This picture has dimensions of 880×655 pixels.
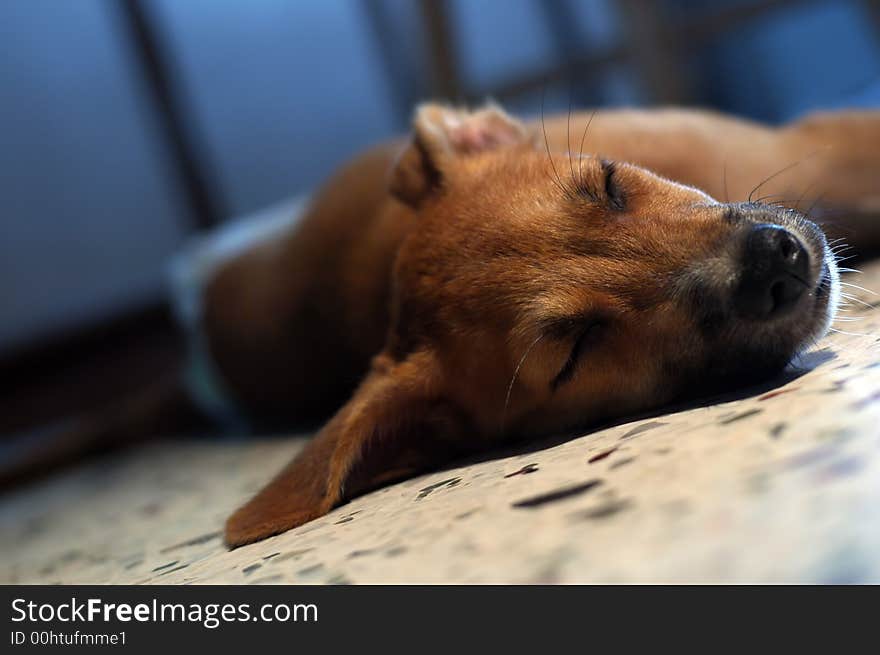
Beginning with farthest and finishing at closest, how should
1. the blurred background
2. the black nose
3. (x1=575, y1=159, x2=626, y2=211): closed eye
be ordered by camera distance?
the blurred background → (x1=575, y1=159, x2=626, y2=211): closed eye → the black nose

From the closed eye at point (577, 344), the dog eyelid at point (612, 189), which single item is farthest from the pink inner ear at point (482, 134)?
the closed eye at point (577, 344)

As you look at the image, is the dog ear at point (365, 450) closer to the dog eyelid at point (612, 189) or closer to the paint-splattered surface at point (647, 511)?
the paint-splattered surface at point (647, 511)

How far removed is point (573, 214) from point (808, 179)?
0.96 metres

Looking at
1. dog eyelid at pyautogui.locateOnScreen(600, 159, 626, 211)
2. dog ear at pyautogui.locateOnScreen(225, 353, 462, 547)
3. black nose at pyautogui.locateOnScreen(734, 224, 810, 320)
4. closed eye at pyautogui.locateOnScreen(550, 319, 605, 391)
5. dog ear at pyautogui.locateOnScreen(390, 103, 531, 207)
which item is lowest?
dog ear at pyautogui.locateOnScreen(225, 353, 462, 547)

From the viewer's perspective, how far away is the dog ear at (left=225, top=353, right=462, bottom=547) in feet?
5.98

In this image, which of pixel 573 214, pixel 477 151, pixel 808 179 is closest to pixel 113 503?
pixel 477 151

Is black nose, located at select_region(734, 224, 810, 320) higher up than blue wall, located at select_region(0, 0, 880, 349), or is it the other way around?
blue wall, located at select_region(0, 0, 880, 349)

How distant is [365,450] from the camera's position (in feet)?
6.34

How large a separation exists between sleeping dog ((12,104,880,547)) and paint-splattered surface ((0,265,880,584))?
132 mm

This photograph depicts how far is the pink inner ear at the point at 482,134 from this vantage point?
2.58m

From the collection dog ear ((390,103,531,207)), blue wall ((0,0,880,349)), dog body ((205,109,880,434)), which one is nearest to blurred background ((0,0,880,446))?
blue wall ((0,0,880,349))

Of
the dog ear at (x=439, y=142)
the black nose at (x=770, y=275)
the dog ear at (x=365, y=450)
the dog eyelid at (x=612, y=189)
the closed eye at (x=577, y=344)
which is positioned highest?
the dog ear at (x=439, y=142)

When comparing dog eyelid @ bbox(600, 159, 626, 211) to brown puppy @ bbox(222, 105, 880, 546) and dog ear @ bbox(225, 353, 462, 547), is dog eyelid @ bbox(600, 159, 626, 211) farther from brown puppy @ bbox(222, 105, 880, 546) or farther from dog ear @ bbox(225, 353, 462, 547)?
dog ear @ bbox(225, 353, 462, 547)
